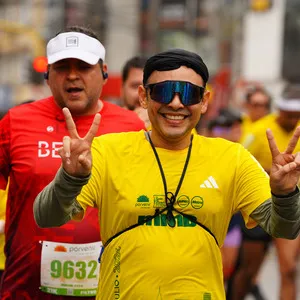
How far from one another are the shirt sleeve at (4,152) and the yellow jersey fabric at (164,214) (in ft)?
3.55

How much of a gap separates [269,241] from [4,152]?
464 cm

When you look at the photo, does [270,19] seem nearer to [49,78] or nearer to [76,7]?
[76,7]

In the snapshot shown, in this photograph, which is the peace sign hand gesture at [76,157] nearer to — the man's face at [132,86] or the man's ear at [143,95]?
the man's ear at [143,95]

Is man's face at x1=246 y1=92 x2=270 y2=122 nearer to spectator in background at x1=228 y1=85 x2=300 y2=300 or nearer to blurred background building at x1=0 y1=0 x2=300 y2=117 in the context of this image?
spectator in background at x1=228 y1=85 x2=300 y2=300

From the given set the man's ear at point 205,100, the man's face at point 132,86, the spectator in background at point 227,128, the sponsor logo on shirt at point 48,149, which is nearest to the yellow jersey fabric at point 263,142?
the spectator in background at point 227,128

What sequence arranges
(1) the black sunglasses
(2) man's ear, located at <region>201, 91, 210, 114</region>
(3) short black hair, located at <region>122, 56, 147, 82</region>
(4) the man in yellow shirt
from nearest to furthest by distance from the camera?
(4) the man in yellow shirt, (1) the black sunglasses, (2) man's ear, located at <region>201, 91, 210, 114</region>, (3) short black hair, located at <region>122, 56, 147, 82</region>

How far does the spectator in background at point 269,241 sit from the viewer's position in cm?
849

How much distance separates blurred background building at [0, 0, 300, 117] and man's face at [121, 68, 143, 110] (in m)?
15.5

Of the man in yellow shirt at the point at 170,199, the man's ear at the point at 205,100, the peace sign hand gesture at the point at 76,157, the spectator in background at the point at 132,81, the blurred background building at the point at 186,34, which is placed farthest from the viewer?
the blurred background building at the point at 186,34

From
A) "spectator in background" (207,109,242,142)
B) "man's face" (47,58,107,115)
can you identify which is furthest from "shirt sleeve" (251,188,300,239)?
"spectator in background" (207,109,242,142)

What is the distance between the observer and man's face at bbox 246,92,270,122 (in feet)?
41.1

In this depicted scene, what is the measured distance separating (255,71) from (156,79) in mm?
31384

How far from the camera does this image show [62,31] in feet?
17.3

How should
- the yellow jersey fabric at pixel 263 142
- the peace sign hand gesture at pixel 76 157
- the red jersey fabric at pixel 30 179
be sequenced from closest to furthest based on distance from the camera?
1. the peace sign hand gesture at pixel 76 157
2. the red jersey fabric at pixel 30 179
3. the yellow jersey fabric at pixel 263 142
